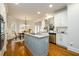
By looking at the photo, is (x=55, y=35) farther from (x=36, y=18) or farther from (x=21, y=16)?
(x=21, y=16)

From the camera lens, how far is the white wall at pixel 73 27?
157 inches

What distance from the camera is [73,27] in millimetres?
4199

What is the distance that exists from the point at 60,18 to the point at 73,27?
150cm

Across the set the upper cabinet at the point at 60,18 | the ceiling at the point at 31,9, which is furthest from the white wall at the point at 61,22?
the ceiling at the point at 31,9

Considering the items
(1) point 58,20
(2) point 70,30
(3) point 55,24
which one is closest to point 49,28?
(3) point 55,24

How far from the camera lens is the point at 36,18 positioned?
16.3 feet

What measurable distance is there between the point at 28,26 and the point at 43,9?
1289 mm

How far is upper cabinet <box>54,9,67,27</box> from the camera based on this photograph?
5217 mm

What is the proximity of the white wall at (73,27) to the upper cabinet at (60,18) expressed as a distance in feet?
2.55

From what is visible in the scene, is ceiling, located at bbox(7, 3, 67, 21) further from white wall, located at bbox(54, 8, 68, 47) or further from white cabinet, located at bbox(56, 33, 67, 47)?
white cabinet, located at bbox(56, 33, 67, 47)

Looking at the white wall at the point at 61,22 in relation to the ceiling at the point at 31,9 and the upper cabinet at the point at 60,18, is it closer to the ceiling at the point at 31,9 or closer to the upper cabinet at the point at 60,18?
the upper cabinet at the point at 60,18

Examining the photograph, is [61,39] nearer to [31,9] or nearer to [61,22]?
[61,22]

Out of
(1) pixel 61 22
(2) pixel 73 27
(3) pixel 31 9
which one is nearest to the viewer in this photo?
(2) pixel 73 27

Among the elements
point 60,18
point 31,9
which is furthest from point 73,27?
point 31,9
